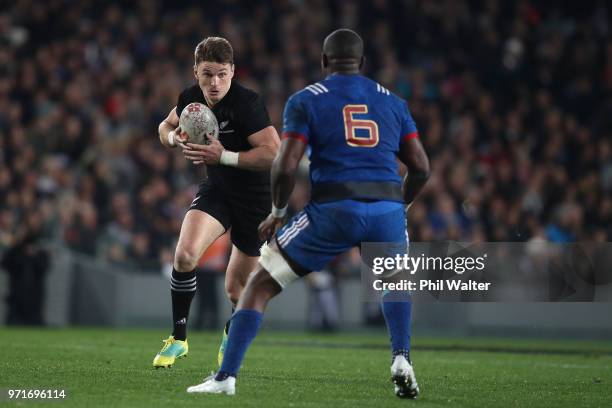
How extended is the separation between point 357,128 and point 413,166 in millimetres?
512

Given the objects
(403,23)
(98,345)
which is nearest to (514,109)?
(403,23)

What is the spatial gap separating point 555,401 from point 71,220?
12.0 metres

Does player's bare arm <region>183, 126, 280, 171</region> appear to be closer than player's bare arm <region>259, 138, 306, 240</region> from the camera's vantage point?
No

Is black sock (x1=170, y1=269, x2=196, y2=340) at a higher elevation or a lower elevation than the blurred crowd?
lower

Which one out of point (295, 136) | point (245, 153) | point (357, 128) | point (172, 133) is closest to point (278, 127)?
point (172, 133)

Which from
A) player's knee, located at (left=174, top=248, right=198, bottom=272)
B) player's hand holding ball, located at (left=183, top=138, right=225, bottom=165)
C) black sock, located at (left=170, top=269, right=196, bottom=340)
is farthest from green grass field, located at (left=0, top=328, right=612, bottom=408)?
player's hand holding ball, located at (left=183, top=138, right=225, bottom=165)

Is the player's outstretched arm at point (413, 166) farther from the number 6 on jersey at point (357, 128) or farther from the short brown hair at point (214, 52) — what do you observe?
the short brown hair at point (214, 52)

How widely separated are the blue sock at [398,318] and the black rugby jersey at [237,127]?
2.16m

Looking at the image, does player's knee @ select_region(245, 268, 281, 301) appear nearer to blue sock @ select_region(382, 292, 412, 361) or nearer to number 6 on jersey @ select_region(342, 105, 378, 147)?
blue sock @ select_region(382, 292, 412, 361)

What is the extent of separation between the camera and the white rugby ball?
8.45 metres

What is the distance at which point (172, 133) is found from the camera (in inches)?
342

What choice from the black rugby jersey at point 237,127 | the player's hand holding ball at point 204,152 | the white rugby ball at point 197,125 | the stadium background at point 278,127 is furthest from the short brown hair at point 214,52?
the stadium background at point 278,127

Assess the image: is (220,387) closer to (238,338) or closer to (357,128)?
(238,338)

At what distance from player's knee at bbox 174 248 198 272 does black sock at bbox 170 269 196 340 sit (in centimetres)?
7
